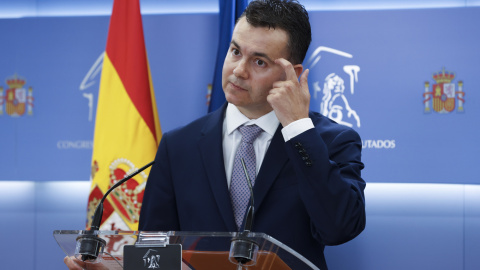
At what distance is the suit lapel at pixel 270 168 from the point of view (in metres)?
1.89

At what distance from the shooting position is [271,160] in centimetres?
193

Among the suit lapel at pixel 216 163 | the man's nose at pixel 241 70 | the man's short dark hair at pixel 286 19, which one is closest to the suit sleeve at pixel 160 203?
the suit lapel at pixel 216 163

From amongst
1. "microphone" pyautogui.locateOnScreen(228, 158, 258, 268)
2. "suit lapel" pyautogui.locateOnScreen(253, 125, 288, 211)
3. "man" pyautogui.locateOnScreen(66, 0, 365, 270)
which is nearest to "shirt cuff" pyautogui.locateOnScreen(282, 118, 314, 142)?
"man" pyautogui.locateOnScreen(66, 0, 365, 270)

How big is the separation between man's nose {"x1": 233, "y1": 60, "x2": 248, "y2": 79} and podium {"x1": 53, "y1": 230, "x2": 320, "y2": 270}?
79 centimetres

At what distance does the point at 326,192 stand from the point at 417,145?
1.77 m

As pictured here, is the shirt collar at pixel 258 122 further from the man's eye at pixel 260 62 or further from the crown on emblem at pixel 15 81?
the crown on emblem at pixel 15 81

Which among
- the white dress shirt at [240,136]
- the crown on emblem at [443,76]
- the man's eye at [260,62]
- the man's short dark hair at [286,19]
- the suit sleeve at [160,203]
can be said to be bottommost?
the suit sleeve at [160,203]

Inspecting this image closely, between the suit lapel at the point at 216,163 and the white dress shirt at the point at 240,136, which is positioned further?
the white dress shirt at the point at 240,136

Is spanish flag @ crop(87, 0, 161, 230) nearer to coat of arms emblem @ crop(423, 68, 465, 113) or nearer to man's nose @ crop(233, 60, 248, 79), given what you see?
man's nose @ crop(233, 60, 248, 79)

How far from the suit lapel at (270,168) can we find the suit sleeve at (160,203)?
31cm

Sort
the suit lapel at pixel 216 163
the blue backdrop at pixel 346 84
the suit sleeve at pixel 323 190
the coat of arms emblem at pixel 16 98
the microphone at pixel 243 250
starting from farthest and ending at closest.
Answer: the coat of arms emblem at pixel 16 98
the blue backdrop at pixel 346 84
the suit lapel at pixel 216 163
the suit sleeve at pixel 323 190
the microphone at pixel 243 250

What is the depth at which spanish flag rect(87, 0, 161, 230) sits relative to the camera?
3080 mm

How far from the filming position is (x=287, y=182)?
1.94m

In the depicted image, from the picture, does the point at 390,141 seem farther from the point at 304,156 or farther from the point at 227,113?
the point at 304,156
